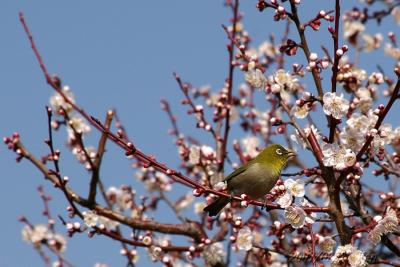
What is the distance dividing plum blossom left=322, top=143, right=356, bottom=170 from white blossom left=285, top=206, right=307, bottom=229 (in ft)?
1.18

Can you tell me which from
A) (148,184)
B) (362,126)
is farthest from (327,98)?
(148,184)

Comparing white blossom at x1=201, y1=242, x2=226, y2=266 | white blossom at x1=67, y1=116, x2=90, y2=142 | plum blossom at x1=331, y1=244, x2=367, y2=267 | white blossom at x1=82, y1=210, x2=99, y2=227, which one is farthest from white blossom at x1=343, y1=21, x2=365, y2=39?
plum blossom at x1=331, y1=244, x2=367, y2=267

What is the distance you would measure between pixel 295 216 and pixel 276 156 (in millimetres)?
1712

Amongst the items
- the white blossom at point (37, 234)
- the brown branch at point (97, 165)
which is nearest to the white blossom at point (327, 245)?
the brown branch at point (97, 165)

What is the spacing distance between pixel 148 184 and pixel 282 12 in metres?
7.85

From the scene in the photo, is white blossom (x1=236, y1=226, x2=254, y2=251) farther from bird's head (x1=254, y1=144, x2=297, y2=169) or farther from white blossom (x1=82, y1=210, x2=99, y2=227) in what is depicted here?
white blossom (x1=82, y1=210, x2=99, y2=227)

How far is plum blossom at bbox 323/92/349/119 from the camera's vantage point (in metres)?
4.04

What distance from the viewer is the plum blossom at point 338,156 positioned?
13.2ft

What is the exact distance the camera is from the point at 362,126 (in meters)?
5.19

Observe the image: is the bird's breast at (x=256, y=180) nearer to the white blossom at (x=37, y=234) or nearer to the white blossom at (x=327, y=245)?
the white blossom at (x=327, y=245)

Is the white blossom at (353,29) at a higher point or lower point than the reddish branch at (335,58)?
higher

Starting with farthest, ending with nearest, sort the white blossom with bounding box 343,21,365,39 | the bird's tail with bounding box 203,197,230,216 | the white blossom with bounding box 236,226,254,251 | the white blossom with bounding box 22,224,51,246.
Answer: the white blossom with bounding box 343,21,365,39, the white blossom with bounding box 22,224,51,246, the bird's tail with bounding box 203,197,230,216, the white blossom with bounding box 236,226,254,251

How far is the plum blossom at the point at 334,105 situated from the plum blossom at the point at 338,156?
0.20m

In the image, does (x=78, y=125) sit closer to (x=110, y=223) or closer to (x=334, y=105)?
(x=110, y=223)
